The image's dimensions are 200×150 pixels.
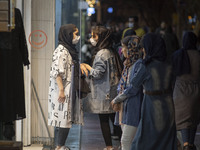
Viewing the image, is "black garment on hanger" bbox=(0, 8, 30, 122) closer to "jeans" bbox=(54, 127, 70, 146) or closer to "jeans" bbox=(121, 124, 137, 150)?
"jeans" bbox=(121, 124, 137, 150)

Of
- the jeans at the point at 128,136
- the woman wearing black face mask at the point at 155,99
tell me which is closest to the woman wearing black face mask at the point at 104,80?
the jeans at the point at 128,136

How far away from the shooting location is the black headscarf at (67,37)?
7.48 metres

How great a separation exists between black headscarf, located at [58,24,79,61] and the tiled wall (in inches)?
11.4

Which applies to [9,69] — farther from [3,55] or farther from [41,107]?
[41,107]

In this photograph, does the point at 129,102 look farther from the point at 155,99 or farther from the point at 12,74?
the point at 12,74

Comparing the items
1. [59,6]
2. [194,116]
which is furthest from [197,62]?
[59,6]

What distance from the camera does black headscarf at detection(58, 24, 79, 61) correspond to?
7.48 m

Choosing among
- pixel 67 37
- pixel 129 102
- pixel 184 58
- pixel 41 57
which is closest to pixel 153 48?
pixel 129 102

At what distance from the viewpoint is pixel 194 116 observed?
27.3 feet

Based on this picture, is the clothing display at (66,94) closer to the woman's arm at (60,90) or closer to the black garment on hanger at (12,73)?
the woman's arm at (60,90)

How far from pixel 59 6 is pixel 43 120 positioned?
1761 mm

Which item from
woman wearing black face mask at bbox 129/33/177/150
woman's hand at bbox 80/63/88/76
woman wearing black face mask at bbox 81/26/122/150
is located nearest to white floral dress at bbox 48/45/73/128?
woman's hand at bbox 80/63/88/76

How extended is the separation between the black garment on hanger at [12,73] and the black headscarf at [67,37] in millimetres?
1521

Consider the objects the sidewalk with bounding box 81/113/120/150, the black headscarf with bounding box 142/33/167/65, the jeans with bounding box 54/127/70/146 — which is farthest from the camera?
the sidewalk with bounding box 81/113/120/150
